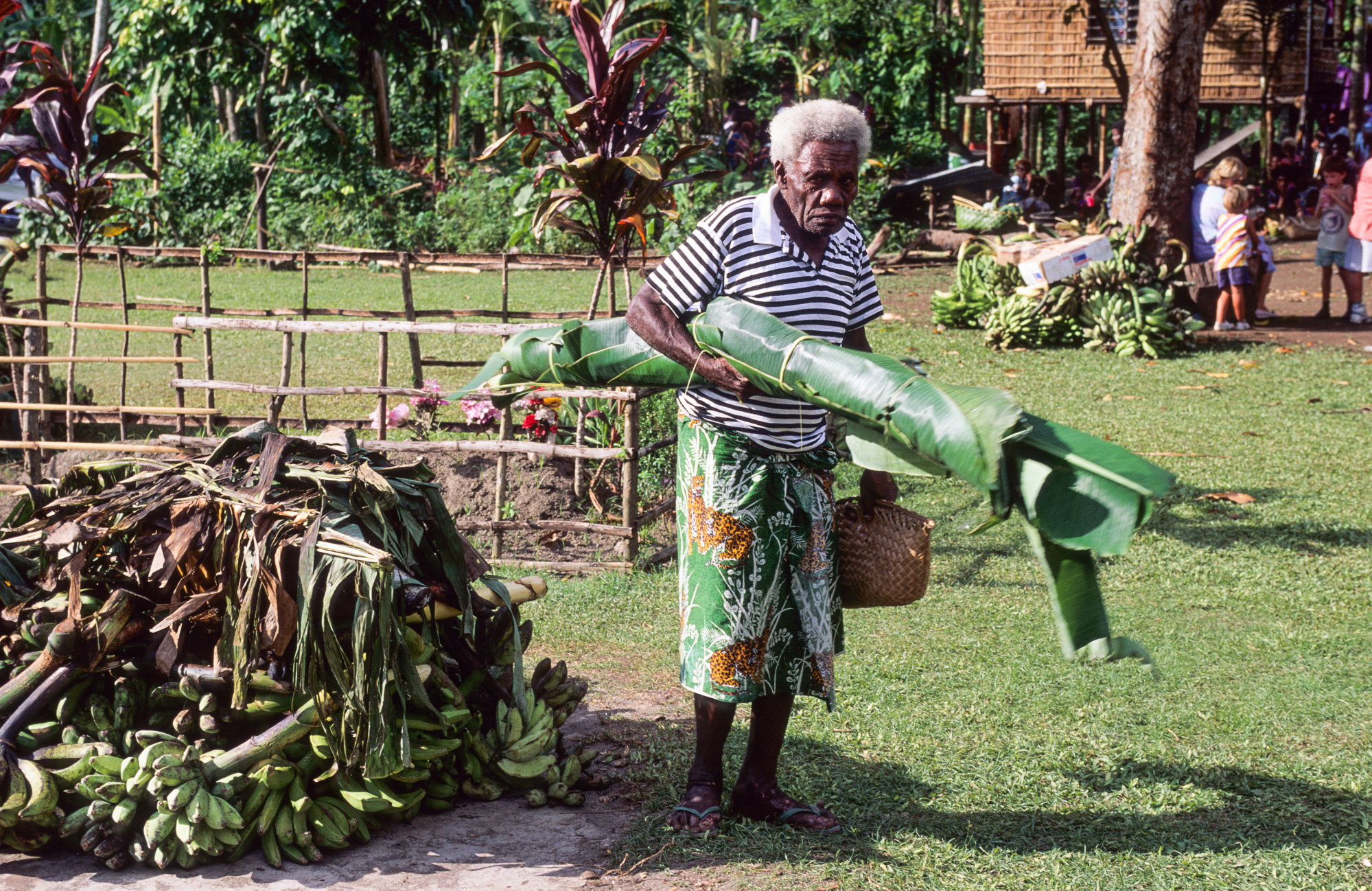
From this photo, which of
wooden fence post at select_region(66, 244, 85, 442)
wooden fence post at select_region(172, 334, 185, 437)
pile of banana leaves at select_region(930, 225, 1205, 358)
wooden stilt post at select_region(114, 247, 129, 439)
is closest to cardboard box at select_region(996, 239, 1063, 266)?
pile of banana leaves at select_region(930, 225, 1205, 358)

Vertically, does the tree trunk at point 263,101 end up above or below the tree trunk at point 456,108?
below

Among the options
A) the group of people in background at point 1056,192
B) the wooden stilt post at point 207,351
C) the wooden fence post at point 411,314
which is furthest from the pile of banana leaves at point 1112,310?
the wooden stilt post at point 207,351

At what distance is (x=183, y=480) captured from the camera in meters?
3.39

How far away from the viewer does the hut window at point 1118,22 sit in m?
18.2

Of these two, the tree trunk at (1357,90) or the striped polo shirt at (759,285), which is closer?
the striped polo shirt at (759,285)

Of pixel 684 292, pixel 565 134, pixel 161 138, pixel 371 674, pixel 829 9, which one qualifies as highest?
pixel 829 9

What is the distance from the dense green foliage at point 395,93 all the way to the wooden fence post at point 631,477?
901 centimetres

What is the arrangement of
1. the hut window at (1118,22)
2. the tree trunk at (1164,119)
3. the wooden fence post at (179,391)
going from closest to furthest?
1. the wooden fence post at (179,391)
2. the tree trunk at (1164,119)
3. the hut window at (1118,22)

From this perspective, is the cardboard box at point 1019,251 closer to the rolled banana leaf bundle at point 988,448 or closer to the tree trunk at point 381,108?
the tree trunk at point 381,108

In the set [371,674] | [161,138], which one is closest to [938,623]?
[371,674]

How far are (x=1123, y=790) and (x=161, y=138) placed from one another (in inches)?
824

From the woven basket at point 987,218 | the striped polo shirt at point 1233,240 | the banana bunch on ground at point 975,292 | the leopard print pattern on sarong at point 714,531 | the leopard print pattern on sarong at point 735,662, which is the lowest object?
the leopard print pattern on sarong at point 735,662

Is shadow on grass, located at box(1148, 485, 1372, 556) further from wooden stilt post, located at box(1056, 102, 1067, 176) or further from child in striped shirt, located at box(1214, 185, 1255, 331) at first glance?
wooden stilt post, located at box(1056, 102, 1067, 176)

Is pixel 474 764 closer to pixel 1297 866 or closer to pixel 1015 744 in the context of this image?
pixel 1015 744
